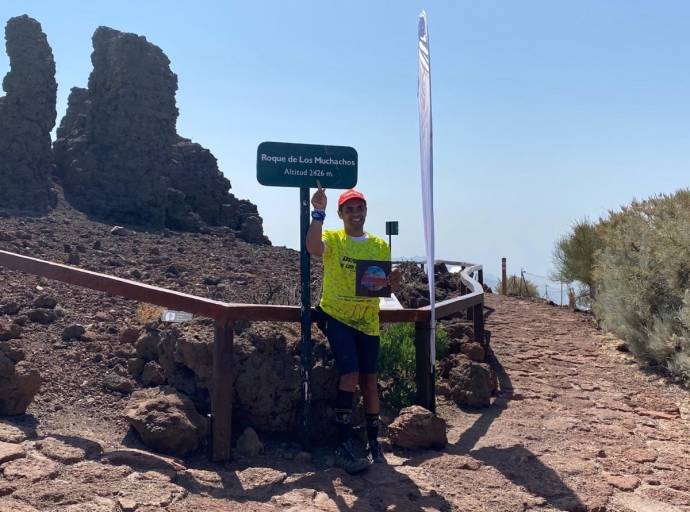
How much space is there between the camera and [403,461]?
13.7 ft

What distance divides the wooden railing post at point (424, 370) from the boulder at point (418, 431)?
1.51ft

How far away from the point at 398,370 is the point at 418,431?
1404mm

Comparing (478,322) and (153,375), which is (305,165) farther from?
(478,322)

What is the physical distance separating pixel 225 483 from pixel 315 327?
1535 millimetres

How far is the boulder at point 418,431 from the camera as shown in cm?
437

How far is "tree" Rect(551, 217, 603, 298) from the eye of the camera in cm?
1522

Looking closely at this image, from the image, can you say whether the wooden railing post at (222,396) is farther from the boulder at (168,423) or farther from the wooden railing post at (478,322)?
the wooden railing post at (478,322)

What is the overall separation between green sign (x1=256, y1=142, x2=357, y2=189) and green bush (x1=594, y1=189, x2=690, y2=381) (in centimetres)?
401

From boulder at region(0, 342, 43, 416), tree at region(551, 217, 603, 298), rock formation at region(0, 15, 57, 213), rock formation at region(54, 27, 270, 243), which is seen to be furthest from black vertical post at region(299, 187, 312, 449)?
rock formation at region(54, 27, 270, 243)

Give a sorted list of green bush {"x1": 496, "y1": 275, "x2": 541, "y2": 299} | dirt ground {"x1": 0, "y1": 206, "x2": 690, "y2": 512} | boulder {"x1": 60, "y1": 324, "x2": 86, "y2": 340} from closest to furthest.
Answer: dirt ground {"x1": 0, "y1": 206, "x2": 690, "y2": 512} < boulder {"x1": 60, "y1": 324, "x2": 86, "y2": 340} < green bush {"x1": 496, "y1": 275, "x2": 541, "y2": 299}

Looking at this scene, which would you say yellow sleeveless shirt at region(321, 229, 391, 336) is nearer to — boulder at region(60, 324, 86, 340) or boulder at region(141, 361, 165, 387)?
boulder at region(141, 361, 165, 387)

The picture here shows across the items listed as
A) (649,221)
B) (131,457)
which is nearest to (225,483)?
(131,457)

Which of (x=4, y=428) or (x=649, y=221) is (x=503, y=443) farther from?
(x=649, y=221)

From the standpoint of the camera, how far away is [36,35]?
21.0 meters
